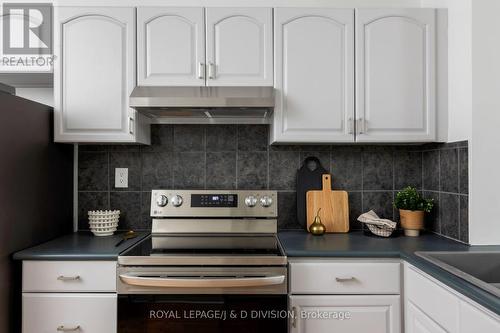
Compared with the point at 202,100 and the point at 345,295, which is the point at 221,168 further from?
the point at 345,295

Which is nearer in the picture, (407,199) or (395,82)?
(395,82)

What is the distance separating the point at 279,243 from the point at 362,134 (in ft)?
2.39

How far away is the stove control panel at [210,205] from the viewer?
2.29m

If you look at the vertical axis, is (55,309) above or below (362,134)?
below

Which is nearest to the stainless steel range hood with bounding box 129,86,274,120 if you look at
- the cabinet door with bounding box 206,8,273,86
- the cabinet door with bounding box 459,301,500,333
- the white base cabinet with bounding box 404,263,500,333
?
the cabinet door with bounding box 206,8,273,86

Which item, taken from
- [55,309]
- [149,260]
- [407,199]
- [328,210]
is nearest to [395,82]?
[407,199]

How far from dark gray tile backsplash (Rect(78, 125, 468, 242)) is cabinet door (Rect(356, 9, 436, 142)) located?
343 millimetres

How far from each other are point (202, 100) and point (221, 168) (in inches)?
22.6

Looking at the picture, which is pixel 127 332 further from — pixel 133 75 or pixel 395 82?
pixel 395 82

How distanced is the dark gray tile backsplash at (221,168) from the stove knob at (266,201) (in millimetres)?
133

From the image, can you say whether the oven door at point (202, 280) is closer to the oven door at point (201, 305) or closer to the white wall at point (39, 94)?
the oven door at point (201, 305)

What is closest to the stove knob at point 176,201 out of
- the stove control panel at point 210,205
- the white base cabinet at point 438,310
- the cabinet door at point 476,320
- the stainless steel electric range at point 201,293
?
the stove control panel at point 210,205

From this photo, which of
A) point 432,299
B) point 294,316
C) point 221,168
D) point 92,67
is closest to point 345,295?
point 294,316

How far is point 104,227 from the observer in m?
2.22
